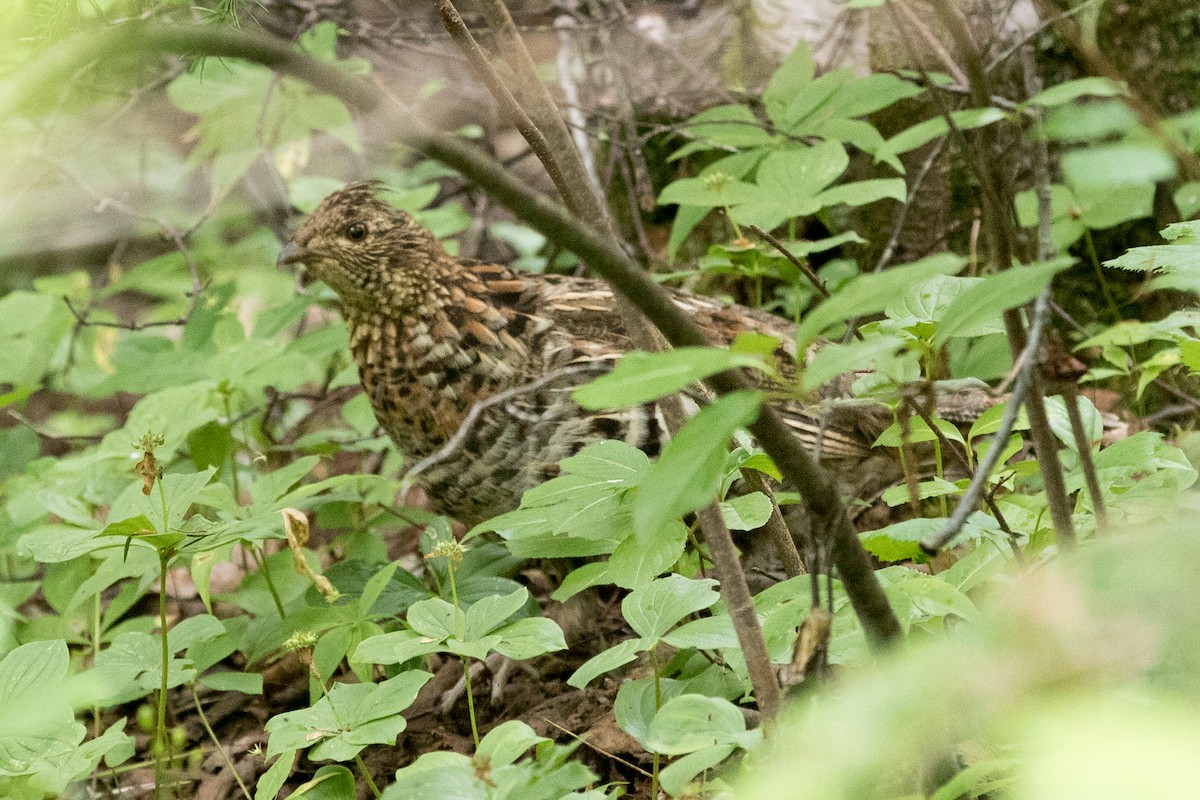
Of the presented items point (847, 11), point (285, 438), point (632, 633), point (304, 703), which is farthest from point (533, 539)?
point (847, 11)

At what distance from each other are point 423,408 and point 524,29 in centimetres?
259

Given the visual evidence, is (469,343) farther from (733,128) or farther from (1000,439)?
(1000,439)

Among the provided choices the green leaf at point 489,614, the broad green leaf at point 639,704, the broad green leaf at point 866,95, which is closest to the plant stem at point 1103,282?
the broad green leaf at point 866,95

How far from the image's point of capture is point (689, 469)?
3.33 ft

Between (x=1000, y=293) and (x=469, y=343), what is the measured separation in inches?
89.6

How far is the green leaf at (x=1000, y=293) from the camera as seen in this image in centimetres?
99

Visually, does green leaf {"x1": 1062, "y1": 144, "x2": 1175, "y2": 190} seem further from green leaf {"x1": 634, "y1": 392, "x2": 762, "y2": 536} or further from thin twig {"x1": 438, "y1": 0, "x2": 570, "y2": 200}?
thin twig {"x1": 438, "y1": 0, "x2": 570, "y2": 200}

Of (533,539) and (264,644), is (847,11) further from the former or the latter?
(264,644)

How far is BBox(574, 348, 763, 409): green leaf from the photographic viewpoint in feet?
3.10

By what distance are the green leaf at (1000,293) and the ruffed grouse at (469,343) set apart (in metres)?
1.80

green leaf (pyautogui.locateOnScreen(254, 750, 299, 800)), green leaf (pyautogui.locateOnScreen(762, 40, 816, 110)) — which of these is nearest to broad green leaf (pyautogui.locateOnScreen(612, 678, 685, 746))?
green leaf (pyautogui.locateOnScreen(254, 750, 299, 800))

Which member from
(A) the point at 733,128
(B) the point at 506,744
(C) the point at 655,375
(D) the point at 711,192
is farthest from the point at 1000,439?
(A) the point at 733,128

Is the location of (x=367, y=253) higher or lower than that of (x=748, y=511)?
higher

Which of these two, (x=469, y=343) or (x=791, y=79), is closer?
(x=469, y=343)
